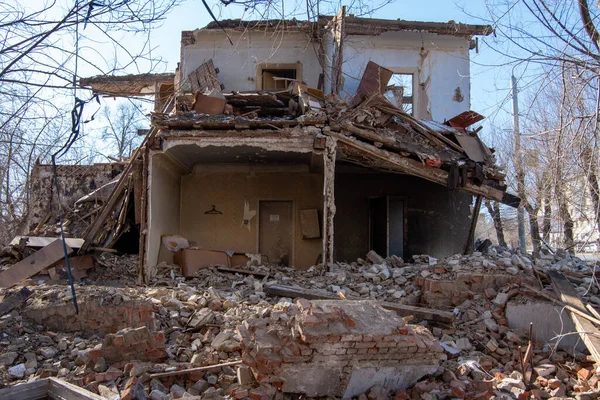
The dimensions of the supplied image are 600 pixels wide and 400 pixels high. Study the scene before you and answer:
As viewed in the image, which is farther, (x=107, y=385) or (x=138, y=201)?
(x=138, y=201)

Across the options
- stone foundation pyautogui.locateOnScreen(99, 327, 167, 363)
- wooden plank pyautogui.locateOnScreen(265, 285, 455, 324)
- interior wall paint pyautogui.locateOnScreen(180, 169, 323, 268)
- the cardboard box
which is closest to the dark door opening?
interior wall paint pyautogui.locateOnScreen(180, 169, 323, 268)

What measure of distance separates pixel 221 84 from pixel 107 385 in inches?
400

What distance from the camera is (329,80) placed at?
13453 mm

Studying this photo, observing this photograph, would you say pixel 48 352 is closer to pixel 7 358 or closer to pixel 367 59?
pixel 7 358

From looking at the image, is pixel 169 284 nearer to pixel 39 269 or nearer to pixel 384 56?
pixel 39 269

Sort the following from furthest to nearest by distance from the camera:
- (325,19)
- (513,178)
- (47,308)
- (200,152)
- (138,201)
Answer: (513,178)
(325,19)
(200,152)
(138,201)
(47,308)

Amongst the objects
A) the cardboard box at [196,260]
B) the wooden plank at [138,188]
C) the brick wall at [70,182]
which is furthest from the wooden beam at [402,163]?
the brick wall at [70,182]

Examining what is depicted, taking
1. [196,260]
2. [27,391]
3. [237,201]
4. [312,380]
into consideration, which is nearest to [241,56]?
[237,201]

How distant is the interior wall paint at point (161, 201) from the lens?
929 cm

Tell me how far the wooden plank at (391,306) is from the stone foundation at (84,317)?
7.12 feet

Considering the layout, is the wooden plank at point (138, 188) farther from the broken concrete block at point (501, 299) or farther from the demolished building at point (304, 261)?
the broken concrete block at point (501, 299)

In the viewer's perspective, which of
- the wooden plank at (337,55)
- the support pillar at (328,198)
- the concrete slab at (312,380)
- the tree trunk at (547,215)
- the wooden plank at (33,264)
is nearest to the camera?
the concrete slab at (312,380)

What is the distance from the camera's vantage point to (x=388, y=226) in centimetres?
1270

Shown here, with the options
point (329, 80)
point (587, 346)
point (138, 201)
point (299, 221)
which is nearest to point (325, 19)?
point (329, 80)
